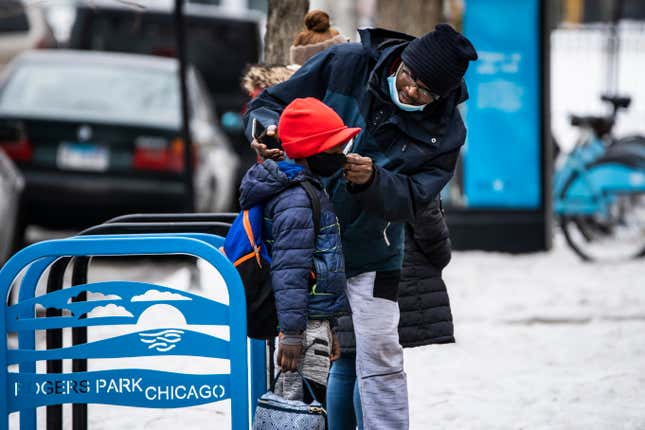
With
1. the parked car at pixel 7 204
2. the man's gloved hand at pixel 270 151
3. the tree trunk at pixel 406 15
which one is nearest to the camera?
the man's gloved hand at pixel 270 151

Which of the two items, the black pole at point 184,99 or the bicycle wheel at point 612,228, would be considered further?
the bicycle wheel at point 612,228

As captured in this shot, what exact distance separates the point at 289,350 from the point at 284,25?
2.98 meters

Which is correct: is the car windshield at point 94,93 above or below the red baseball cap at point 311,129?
below

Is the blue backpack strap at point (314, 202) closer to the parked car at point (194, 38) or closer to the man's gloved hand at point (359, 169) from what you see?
the man's gloved hand at point (359, 169)

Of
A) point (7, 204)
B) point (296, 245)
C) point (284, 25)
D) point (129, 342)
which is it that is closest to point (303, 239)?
point (296, 245)

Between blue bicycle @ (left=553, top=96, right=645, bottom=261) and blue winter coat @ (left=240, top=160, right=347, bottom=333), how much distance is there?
7.21m

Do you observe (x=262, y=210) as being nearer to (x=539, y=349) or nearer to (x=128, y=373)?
(x=128, y=373)

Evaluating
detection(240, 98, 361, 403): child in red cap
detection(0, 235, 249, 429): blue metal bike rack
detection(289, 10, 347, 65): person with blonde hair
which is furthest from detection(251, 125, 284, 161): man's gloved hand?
detection(289, 10, 347, 65): person with blonde hair

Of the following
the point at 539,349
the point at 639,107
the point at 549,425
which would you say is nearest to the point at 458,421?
the point at 549,425

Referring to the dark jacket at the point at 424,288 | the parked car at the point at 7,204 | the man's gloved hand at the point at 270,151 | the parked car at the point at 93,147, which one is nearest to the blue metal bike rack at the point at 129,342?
the man's gloved hand at the point at 270,151

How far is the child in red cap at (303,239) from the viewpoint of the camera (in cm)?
364

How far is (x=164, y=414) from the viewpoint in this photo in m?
5.62

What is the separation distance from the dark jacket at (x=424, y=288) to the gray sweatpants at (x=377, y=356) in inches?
9.1

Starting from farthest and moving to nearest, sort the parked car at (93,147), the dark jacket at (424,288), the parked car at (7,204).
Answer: the parked car at (93,147), the parked car at (7,204), the dark jacket at (424,288)
